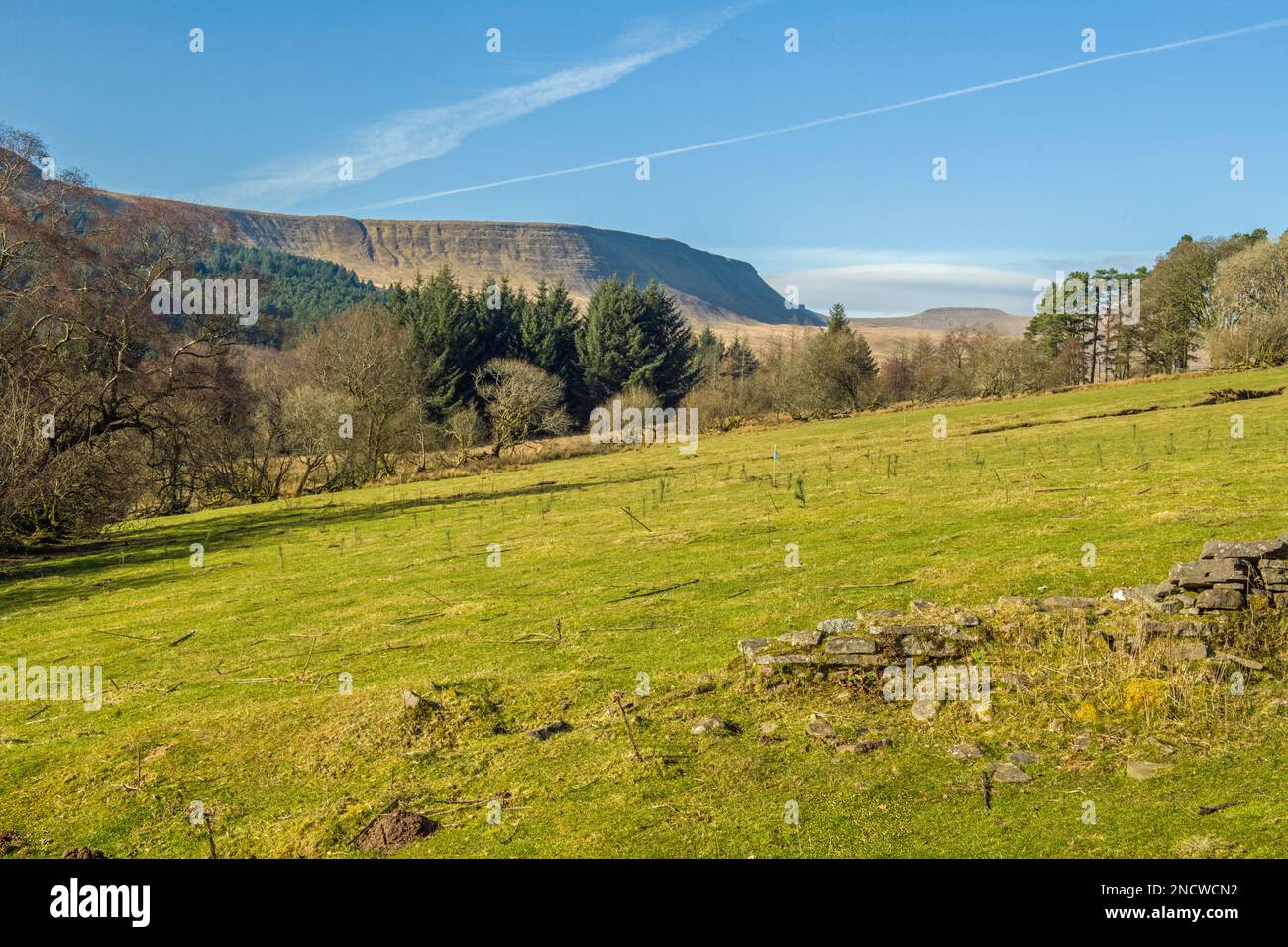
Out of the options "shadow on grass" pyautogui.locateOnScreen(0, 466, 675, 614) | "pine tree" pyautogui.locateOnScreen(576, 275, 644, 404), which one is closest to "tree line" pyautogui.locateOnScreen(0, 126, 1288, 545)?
"pine tree" pyautogui.locateOnScreen(576, 275, 644, 404)

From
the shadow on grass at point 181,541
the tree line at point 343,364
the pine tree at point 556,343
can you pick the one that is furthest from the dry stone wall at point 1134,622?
the pine tree at point 556,343

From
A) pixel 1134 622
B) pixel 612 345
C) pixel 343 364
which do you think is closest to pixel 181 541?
pixel 343 364

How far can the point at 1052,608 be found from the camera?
11805mm

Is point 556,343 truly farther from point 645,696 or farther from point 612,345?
point 645,696

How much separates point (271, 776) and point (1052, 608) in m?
9.54

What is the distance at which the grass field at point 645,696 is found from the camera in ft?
26.5

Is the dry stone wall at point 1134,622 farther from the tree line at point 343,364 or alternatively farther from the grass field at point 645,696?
the tree line at point 343,364

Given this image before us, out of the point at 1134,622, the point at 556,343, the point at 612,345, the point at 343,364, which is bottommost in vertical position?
the point at 1134,622

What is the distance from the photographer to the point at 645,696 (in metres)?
11.3

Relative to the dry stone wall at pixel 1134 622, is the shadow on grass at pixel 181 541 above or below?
below

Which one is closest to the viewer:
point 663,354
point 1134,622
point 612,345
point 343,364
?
point 1134,622

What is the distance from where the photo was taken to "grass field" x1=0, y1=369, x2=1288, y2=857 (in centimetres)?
809

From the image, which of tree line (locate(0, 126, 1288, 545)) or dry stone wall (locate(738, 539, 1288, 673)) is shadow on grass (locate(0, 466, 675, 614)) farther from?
dry stone wall (locate(738, 539, 1288, 673))

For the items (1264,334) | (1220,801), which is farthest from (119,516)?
(1264,334)
